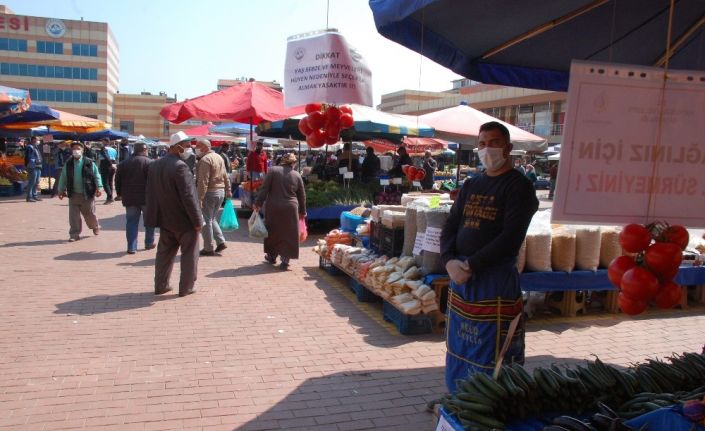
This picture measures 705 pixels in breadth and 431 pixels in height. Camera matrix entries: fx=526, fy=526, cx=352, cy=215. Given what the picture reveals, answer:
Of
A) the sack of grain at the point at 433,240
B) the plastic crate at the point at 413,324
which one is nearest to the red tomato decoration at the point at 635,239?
the sack of grain at the point at 433,240

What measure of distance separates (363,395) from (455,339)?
3.54 ft

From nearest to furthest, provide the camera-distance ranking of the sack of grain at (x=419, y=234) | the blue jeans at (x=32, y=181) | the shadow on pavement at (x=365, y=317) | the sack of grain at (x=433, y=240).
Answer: the sack of grain at (x=433, y=240)
the shadow on pavement at (x=365, y=317)
the sack of grain at (x=419, y=234)
the blue jeans at (x=32, y=181)

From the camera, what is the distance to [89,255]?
902cm

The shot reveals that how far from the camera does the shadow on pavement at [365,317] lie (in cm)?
541

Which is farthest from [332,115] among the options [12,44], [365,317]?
[12,44]

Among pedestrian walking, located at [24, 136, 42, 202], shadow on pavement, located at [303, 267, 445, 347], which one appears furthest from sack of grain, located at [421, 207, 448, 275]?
pedestrian walking, located at [24, 136, 42, 202]

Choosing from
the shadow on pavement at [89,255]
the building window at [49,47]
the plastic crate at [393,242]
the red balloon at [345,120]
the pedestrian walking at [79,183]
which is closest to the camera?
the plastic crate at [393,242]

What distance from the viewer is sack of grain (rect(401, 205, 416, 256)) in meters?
6.21

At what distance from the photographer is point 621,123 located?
254cm

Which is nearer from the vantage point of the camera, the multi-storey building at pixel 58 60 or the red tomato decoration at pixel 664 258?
the red tomato decoration at pixel 664 258

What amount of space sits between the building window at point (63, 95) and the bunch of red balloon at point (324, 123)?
264 feet

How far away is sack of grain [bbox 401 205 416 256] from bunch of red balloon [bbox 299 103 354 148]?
3.25 metres

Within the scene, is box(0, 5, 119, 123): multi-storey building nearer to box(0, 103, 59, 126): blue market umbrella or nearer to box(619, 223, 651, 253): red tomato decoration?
box(0, 103, 59, 126): blue market umbrella

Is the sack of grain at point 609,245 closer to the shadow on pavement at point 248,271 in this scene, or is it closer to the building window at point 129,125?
the shadow on pavement at point 248,271
